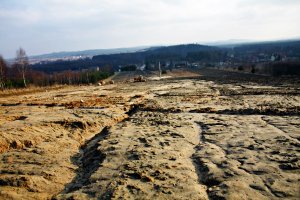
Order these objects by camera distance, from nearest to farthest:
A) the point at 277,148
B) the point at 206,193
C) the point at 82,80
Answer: the point at 206,193 → the point at 277,148 → the point at 82,80

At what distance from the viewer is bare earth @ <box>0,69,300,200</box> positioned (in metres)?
7.49

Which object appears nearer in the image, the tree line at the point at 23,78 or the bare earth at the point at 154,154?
the bare earth at the point at 154,154

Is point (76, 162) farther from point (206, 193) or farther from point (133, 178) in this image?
point (206, 193)

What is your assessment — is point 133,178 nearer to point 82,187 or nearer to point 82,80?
point 82,187

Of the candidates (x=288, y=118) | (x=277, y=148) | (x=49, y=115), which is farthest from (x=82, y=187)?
(x=288, y=118)

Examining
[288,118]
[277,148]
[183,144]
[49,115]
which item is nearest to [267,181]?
[277,148]

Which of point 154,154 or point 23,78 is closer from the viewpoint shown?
point 154,154

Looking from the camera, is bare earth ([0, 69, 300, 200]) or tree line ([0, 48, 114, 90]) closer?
bare earth ([0, 69, 300, 200])

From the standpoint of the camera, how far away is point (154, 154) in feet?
32.2

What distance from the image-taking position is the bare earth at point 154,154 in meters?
7.49

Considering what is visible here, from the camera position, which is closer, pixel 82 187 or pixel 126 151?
pixel 82 187

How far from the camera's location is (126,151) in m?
10.2

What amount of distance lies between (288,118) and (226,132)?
334 cm

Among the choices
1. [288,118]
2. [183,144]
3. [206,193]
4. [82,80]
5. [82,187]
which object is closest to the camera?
[206,193]
